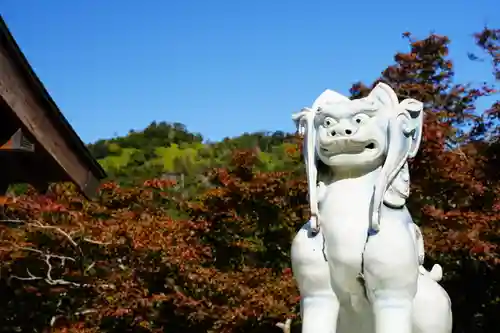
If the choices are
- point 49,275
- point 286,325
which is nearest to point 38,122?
point 286,325

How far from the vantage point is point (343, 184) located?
3.19 m

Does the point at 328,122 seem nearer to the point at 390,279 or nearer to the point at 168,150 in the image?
the point at 390,279

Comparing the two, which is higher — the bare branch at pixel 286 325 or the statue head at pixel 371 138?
the statue head at pixel 371 138

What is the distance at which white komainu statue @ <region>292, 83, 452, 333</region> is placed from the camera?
9.66ft

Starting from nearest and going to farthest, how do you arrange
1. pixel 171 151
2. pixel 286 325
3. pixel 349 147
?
1. pixel 349 147
2. pixel 286 325
3. pixel 171 151

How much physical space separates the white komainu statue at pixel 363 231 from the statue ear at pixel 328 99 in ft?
0.05

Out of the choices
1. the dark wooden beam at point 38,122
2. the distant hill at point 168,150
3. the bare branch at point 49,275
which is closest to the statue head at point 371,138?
the dark wooden beam at point 38,122

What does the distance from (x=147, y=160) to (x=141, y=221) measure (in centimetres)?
645

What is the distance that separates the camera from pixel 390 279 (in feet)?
9.59

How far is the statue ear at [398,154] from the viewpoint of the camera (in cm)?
303

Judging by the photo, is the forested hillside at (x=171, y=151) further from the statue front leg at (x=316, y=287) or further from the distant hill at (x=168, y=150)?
the statue front leg at (x=316, y=287)

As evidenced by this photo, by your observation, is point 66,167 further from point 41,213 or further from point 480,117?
point 480,117

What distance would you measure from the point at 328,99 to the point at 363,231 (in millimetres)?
728

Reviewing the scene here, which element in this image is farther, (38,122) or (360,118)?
(360,118)
